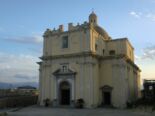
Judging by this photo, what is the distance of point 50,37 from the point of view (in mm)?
38406

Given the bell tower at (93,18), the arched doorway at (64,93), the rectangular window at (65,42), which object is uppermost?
the bell tower at (93,18)

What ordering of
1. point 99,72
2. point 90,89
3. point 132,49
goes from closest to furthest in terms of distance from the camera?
point 90,89, point 99,72, point 132,49

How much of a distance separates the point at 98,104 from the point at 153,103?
24.9ft

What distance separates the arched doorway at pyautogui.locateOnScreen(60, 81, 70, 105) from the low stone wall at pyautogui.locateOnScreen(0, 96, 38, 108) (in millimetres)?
6525

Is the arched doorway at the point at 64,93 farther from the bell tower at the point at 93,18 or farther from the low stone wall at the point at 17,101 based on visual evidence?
the bell tower at the point at 93,18

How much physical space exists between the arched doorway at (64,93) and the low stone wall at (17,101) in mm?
6525

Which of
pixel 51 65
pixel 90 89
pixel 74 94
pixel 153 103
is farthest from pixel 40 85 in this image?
pixel 153 103

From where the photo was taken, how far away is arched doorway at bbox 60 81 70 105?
36409mm

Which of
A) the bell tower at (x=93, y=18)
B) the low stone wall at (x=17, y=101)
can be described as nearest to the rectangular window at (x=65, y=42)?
the bell tower at (x=93, y=18)

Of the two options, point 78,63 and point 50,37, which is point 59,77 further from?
point 50,37

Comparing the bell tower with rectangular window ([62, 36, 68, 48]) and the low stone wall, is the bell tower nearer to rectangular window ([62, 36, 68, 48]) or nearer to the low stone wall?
rectangular window ([62, 36, 68, 48])

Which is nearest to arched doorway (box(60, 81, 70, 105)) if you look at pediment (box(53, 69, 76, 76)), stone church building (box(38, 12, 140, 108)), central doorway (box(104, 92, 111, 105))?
stone church building (box(38, 12, 140, 108))

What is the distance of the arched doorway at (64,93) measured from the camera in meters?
36.4

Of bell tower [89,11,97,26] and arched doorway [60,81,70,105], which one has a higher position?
bell tower [89,11,97,26]
